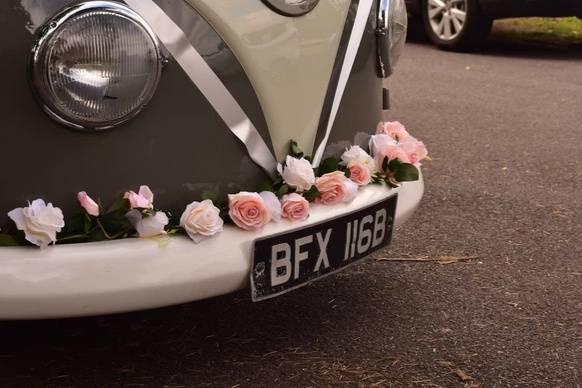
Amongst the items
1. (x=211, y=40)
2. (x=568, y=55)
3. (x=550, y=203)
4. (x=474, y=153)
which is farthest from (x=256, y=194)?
(x=568, y=55)

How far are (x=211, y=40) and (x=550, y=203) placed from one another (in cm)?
226

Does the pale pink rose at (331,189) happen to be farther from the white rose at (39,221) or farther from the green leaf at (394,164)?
the white rose at (39,221)

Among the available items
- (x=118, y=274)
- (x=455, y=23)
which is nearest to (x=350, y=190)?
(x=118, y=274)

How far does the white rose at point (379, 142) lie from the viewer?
104 inches

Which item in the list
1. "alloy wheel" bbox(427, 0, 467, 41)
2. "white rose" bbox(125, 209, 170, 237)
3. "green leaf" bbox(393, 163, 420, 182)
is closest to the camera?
"white rose" bbox(125, 209, 170, 237)

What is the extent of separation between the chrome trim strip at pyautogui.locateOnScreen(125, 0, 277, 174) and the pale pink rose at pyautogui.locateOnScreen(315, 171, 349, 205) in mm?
126

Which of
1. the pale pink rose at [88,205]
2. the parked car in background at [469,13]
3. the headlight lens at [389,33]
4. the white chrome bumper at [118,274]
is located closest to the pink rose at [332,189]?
the white chrome bumper at [118,274]

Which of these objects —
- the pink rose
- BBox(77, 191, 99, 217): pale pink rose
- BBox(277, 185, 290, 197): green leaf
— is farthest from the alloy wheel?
BBox(77, 191, 99, 217): pale pink rose

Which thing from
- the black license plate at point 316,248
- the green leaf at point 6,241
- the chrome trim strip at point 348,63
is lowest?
the black license plate at point 316,248

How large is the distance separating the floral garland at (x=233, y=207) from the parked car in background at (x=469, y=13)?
5166 mm

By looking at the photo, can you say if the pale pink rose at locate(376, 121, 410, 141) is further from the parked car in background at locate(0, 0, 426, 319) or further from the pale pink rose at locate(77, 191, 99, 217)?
the pale pink rose at locate(77, 191, 99, 217)

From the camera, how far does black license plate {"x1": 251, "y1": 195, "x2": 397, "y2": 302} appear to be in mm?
2211

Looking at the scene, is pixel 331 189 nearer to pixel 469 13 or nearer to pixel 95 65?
pixel 95 65

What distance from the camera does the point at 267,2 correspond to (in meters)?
2.25
